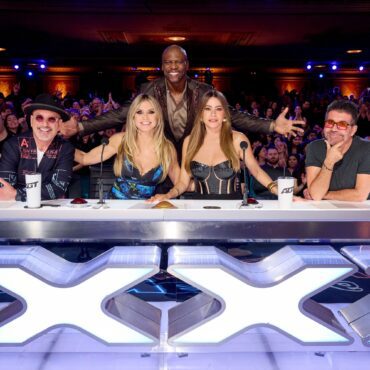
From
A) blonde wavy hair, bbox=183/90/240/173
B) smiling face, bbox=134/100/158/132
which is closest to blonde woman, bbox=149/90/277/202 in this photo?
blonde wavy hair, bbox=183/90/240/173

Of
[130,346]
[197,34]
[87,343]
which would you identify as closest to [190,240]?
[130,346]

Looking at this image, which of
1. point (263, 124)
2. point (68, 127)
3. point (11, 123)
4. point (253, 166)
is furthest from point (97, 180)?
point (11, 123)

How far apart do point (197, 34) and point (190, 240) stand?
8502mm

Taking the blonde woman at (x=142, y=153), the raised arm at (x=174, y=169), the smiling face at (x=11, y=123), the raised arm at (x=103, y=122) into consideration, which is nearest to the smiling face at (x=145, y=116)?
the blonde woman at (x=142, y=153)

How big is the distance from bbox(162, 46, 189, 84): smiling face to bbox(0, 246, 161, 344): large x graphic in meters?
2.49

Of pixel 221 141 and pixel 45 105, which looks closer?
pixel 45 105

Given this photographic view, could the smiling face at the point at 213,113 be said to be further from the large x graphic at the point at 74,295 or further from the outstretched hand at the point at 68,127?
the large x graphic at the point at 74,295

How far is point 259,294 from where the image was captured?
186cm

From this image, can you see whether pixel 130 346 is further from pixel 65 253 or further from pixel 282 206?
pixel 65 253

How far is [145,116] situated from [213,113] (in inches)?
17.8

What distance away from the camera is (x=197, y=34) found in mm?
9875

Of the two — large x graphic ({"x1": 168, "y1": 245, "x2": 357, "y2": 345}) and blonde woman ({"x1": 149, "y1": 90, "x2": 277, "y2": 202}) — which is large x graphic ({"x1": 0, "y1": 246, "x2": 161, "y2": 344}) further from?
blonde woman ({"x1": 149, "y1": 90, "x2": 277, "y2": 202})

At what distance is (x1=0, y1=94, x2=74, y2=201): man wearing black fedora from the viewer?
Result: 3172mm

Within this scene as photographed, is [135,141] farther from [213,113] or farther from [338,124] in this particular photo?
[338,124]
